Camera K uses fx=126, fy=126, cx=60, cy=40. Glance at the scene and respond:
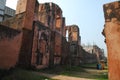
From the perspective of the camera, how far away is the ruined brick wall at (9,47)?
802 cm

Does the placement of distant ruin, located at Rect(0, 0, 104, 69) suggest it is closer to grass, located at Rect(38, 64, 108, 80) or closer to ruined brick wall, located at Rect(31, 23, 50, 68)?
ruined brick wall, located at Rect(31, 23, 50, 68)

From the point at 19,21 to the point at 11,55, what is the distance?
3223 mm

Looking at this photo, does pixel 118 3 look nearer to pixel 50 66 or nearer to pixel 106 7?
pixel 106 7

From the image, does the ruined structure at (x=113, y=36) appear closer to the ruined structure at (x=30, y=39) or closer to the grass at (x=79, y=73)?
the ruined structure at (x=30, y=39)

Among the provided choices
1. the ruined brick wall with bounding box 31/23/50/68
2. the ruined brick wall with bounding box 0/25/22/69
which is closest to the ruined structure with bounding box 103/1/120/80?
the ruined brick wall with bounding box 0/25/22/69

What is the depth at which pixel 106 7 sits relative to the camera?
10.9ft

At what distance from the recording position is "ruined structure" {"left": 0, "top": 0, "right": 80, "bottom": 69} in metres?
8.52

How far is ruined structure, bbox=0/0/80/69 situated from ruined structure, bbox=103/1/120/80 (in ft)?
22.6

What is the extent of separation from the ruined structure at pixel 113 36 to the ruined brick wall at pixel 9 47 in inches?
271

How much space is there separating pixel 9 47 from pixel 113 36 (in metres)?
7.28

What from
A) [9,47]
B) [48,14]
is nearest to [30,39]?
[9,47]

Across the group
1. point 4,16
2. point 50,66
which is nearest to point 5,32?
point 50,66

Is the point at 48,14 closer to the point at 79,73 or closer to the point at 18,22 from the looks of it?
the point at 18,22

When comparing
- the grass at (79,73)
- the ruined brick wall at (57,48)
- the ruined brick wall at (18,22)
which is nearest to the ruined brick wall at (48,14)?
the ruined brick wall at (57,48)
